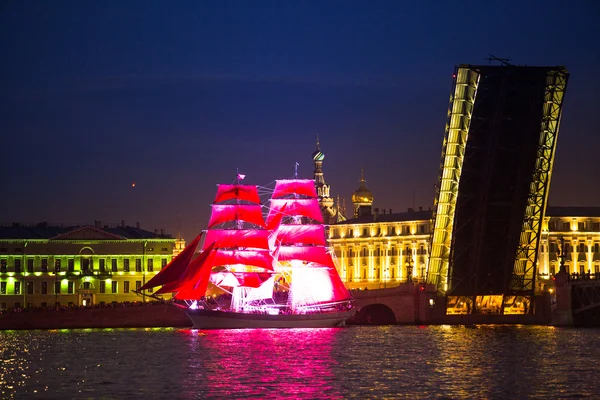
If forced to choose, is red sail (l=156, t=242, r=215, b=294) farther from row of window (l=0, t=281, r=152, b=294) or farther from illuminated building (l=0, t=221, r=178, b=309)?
illuminated building (l=0, t=221, r=178, b=309)

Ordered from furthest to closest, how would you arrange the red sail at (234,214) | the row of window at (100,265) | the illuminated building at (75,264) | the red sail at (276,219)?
1. the row of window at (100,265)
2. the illuminated building at (75,264)
3. the red sail at (276,219)
4. the red sail at (234,214)

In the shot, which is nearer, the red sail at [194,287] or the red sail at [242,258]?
the red sail at [194,287]

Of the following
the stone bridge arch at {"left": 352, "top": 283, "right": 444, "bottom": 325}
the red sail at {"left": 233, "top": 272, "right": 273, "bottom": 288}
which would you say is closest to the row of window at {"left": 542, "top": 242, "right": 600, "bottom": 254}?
the stone bridge arch at {"left": 352, "top": 283, "right": 444, "bottom": 325}

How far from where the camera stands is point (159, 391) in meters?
44.4

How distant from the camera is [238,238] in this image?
292ft

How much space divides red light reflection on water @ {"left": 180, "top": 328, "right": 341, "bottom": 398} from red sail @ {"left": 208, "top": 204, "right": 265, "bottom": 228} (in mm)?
14371

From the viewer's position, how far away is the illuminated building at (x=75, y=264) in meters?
104

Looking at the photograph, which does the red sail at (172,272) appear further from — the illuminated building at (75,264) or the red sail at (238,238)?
the illuminated building at (75,264)

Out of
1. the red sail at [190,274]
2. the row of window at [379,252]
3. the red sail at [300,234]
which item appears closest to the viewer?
the red sail at [190,274]

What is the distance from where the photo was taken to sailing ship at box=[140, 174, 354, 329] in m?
86.2

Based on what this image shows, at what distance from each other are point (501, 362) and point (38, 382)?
1678 centimetres

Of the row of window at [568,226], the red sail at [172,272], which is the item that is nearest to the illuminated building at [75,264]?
the red sail at [172,272]

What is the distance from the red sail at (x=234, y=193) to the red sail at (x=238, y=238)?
2764 millimetres

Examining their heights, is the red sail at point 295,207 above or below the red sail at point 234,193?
below
